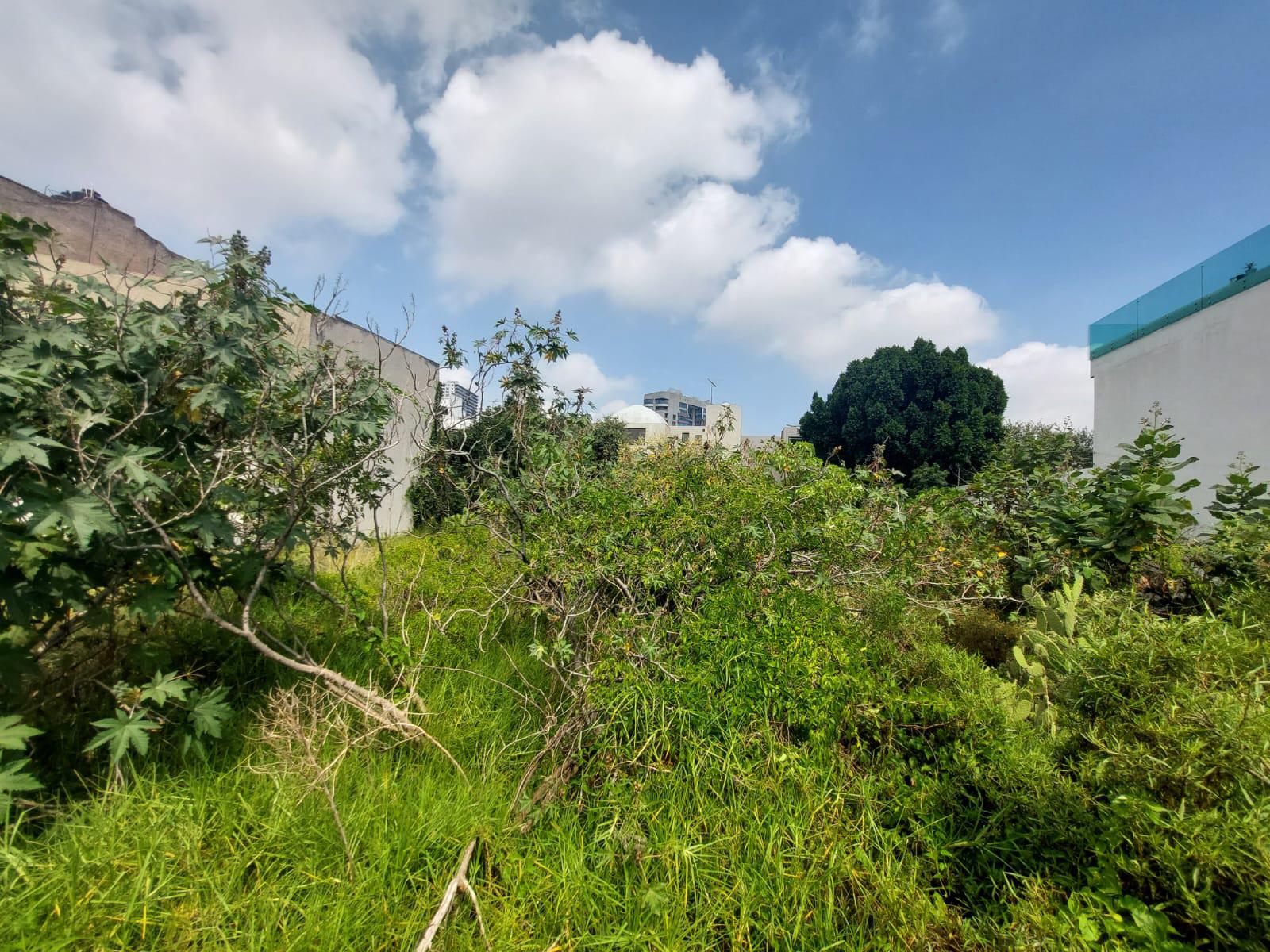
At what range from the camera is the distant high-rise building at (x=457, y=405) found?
3.36 m

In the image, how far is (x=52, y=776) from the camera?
6.48 feet

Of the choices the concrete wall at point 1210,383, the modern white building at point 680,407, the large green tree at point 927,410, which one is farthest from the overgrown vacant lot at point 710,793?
the modern white building at point 680,407

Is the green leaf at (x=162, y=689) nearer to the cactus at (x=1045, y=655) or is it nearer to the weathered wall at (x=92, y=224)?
the cactus at (x=1045, y=655)

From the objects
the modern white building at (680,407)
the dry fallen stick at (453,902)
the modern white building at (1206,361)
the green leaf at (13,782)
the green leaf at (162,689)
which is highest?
the modern white building at (680,407)

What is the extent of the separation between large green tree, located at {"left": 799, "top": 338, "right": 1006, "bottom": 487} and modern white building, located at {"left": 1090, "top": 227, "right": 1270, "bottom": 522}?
1134 centimetres

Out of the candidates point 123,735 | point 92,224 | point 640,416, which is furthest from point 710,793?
point 640,416

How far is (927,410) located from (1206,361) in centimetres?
1558

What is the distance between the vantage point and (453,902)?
1.65m

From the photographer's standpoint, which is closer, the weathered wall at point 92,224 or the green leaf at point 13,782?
the green leaf at point 13,782

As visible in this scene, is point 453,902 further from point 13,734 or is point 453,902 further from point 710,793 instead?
point 13,734

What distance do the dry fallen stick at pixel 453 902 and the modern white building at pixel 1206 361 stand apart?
8.16 metres

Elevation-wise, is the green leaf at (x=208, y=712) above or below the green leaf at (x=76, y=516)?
below

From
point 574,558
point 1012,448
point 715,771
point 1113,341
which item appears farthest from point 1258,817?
point 1113,341

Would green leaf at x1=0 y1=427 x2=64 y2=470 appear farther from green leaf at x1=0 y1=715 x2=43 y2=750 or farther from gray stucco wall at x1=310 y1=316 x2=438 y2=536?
gray stucco wall at x1=310 y1=316 x2=438 y2=536
